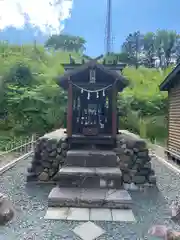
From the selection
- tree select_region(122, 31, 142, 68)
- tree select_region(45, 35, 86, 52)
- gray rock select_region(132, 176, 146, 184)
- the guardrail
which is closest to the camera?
gray rock select_region(132, 176, 146, 184)

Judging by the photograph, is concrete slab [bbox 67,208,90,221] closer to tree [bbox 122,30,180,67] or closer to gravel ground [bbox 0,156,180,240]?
gravel ground [bbox 0,156,180,240]

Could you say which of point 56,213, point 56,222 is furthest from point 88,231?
point 56,213

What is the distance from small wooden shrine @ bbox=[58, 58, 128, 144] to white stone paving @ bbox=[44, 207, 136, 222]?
2523 mm

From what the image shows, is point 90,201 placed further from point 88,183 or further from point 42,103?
point 42,103

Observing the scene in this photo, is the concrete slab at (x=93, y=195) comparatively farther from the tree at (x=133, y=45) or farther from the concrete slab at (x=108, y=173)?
the tree at (x=133, y=45)

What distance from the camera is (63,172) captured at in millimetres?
5828

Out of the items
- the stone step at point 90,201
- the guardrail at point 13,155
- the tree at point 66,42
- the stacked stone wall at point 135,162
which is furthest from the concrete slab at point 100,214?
the tree at point 66,42

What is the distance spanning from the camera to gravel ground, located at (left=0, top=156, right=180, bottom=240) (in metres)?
4.03

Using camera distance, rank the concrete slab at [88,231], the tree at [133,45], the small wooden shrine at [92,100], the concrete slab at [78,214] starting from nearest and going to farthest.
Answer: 1. the concrete slab at [88,231]
2. the concrete slab at [78,214]
3. the small wooden shrine at [92,100]
4. the tree at [133,45]

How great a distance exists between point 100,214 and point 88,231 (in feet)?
2.34

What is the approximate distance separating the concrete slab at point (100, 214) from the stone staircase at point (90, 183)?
0.14 m

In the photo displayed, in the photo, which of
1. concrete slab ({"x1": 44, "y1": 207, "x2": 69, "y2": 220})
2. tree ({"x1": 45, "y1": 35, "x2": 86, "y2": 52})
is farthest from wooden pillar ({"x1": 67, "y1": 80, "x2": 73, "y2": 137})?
tree ({"x1": 45, "y1": 35, "x2": 86, "y2": 52})

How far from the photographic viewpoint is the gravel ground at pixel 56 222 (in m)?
4.03

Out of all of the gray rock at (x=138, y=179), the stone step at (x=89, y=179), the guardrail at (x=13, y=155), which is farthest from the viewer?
the guardrail at (x=13, y=155)
